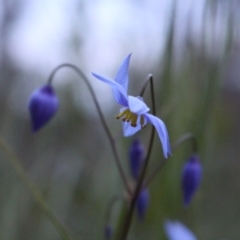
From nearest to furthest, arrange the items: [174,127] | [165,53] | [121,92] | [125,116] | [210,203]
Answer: [121,92] < [125,116] < [165,53] < [174,127] < [210,203]

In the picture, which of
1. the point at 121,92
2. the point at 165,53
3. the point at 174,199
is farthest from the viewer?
the point at 174,199

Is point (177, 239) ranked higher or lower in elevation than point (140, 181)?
lower

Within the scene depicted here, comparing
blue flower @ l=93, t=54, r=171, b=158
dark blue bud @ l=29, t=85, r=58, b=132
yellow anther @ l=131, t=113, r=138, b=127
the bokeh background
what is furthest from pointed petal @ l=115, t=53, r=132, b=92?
the bokeh background

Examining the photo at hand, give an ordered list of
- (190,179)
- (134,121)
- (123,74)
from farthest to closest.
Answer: (190,179) → (134,121) → (123,74)

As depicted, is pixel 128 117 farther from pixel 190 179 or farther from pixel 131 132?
pixel 190 179

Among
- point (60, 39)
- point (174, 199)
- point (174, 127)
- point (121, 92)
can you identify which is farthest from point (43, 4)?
point (121, 92)

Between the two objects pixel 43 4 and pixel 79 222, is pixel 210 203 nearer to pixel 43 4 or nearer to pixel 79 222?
pixel 79 222

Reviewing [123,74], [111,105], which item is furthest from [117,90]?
[111,105]

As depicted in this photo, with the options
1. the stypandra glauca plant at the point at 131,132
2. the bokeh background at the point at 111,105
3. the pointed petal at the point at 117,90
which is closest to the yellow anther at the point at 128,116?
the stypandra glauca plant at the point at 131,132
